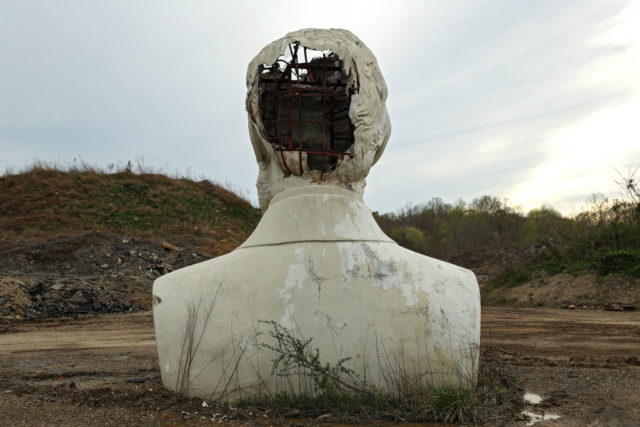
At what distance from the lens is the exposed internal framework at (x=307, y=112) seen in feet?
12.0

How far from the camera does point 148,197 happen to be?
29781 millimetres

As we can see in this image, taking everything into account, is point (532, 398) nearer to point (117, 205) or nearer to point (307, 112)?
point (307, 112)

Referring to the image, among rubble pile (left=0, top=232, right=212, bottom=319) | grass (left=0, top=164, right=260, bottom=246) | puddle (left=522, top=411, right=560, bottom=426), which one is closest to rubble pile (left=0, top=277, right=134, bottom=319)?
rubble pile (left=0, top=232, right=212, bottom=319)

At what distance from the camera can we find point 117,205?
2836 cm

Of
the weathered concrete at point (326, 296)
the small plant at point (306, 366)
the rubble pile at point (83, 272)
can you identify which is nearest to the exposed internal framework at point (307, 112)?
the weathered concrete at point (326, 296)

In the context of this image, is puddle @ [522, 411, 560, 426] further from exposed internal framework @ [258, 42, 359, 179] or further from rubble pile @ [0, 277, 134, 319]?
rubble pile @ [0, 277, 134, 319]

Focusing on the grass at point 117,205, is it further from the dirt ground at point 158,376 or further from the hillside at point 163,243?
the dirt ground at point 158,376

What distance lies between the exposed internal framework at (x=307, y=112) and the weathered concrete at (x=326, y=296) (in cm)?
11

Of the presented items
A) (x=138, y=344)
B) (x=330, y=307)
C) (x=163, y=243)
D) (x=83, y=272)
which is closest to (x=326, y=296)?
(x=330, y=307)

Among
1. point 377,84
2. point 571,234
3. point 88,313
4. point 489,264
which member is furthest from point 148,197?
point 377,84

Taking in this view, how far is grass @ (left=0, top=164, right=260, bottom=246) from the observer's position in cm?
2636

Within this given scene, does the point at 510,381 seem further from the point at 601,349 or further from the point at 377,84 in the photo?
the point at 601,349

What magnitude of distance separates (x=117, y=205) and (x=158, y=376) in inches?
985

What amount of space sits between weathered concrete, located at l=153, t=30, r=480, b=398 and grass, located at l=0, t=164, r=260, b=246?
2363cm
